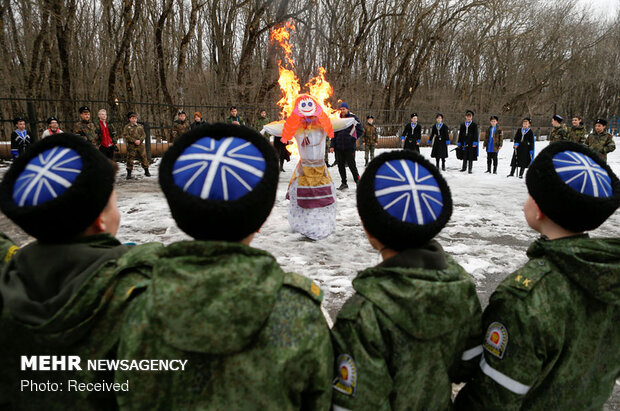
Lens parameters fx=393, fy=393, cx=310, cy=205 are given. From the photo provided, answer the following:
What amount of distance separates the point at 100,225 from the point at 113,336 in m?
0.41

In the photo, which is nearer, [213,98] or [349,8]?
[213,98]

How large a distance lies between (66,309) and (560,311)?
5.09 ft

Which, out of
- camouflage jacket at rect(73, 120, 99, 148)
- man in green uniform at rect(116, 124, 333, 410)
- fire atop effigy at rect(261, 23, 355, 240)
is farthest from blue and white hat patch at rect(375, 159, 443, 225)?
camouflage jacket at rect(73, 120, 99, 148)

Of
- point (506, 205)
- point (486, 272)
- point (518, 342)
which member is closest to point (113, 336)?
point (518, 342)

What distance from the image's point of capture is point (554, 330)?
132cm

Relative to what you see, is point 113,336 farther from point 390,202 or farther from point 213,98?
point 213,98

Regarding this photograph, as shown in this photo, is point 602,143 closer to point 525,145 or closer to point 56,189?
point 525,145

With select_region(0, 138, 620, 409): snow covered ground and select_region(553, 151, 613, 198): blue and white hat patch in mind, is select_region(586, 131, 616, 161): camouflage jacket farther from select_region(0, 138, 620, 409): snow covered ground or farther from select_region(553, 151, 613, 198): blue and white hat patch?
select_region(553, 151, 613, 198): blue and white hat patch

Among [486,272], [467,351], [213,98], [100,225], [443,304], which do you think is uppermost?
[213,98]

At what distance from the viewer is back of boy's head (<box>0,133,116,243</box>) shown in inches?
45.5

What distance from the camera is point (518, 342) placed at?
1.33 m

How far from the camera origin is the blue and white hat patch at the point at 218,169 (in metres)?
1.11

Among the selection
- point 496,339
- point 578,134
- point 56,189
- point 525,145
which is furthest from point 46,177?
point 525,145

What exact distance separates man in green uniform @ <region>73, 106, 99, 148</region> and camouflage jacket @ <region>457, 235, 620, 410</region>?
31.7ft
